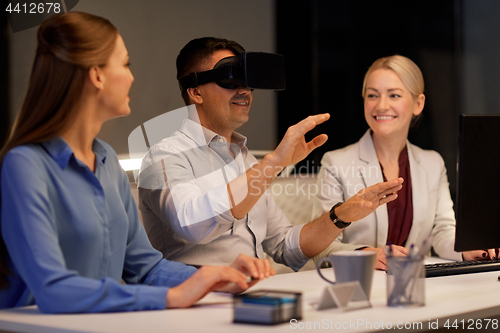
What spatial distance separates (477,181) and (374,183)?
948 mm

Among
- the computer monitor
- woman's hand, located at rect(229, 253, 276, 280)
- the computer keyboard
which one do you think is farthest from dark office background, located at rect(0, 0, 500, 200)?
woman's hand, located at rect(229, 253, 276, 280)

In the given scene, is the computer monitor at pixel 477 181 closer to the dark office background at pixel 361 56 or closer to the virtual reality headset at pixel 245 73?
the virtual reality headset at pixel 245 73

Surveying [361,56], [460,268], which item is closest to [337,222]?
[460,268]

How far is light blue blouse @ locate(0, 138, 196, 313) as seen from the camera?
884mm

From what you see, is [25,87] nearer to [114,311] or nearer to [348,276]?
[114,311]

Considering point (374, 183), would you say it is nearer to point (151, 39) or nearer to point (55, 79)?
point (151, 39)

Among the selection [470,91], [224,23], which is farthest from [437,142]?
[224,23]

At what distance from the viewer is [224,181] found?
1727mm

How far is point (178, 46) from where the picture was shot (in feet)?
6.13

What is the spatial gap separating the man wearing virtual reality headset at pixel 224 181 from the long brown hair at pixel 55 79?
0.50 m

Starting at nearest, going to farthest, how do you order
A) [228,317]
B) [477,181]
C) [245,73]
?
[228,317], [477,181], [245,73]

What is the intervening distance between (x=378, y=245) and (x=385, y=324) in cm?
125

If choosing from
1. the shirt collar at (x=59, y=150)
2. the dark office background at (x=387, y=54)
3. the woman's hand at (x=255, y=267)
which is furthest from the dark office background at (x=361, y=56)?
the shirt collar at (x=59, y=150)

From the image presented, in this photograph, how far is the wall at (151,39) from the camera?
1.64m
